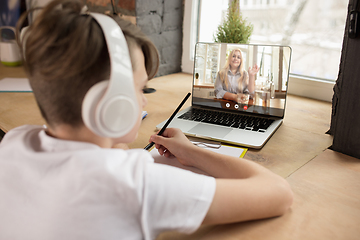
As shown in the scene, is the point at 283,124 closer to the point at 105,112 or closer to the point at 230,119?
the point at 230,119

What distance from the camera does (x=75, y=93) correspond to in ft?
1.42

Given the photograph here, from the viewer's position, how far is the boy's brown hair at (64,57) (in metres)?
Result: 0.41

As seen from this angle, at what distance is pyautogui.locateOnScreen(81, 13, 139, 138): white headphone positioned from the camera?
16.3 inches

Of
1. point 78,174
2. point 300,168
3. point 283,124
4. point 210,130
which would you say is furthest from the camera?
point 283,124

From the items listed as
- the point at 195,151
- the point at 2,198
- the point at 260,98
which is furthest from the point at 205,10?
the point at 2,198

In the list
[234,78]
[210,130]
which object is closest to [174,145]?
[210,130]

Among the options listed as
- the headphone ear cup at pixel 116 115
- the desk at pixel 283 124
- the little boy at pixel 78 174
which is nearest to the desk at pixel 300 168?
the desk at pixel 283 124

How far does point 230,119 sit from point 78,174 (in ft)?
2.27

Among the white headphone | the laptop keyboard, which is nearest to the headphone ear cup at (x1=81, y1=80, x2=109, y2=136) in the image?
the white headphone

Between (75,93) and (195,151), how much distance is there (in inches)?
13.7

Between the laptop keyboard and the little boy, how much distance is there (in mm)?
506

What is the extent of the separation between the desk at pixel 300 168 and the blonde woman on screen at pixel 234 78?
0.19 m

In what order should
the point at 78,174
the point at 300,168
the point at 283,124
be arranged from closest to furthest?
the point at 78,174
the point at 300,168
the point at 283,124

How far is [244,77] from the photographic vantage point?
3.42 feet
